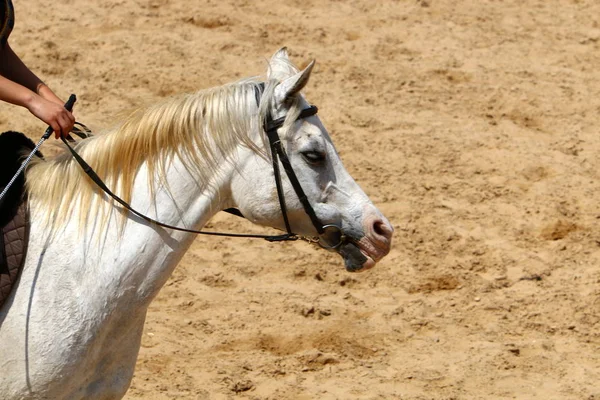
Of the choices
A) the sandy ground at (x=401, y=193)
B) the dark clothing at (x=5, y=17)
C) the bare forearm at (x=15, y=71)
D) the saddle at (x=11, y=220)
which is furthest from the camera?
the sandy ground at (x=401, y=193)

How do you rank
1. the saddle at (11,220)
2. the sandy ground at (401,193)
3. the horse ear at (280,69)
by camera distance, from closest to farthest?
the saddle at (11,220) < the horse ear at (280,69) < the sandy ground at (401,193)

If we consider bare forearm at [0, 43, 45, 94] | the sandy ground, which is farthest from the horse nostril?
bare forearm at [0, 43, 45, 94]

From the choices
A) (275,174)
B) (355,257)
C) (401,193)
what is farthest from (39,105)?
(401,193)

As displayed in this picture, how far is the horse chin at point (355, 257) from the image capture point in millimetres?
3617

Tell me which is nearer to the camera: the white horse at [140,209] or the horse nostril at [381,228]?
→ the white horse at [140,209]

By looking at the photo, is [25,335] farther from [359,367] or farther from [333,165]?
[359,367]

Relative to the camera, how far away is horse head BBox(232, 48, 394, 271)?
3514 millimetres

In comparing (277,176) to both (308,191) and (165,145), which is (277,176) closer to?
(308,191)

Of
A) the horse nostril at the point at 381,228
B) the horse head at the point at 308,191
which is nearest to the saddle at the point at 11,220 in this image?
the horse head at the point at 308,191

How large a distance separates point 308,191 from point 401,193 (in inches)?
145

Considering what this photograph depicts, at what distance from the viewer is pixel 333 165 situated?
358 centimetres

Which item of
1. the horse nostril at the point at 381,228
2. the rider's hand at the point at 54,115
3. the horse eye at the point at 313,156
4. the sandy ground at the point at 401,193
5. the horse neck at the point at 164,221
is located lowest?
the sandy ground at the point at 401,193

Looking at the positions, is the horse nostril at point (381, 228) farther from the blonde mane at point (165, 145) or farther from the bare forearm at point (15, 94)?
the bare forearm at point (15, 94)

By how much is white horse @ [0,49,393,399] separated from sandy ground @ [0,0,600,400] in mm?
349
